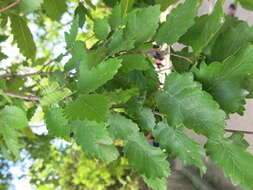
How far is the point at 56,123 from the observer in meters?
0.47

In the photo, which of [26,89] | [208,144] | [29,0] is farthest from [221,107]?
[26,89]

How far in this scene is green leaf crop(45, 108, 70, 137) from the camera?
46cm

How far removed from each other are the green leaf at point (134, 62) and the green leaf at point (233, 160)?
0.41 feet

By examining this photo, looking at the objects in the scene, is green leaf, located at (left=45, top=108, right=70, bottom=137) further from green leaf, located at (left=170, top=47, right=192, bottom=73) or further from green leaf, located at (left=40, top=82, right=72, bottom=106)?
green leaf, located at (left=170, top=47, right=192, bottom=73)

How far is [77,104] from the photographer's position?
39cm

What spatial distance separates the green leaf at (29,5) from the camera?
1.87ft

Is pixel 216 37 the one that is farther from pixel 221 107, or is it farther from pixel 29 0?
pixel 29 0

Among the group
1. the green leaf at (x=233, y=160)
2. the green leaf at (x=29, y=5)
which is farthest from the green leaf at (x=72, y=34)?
the green leaf at (x=233, y=160)

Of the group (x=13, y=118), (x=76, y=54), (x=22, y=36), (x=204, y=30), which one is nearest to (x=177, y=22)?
(x=204, y=30)

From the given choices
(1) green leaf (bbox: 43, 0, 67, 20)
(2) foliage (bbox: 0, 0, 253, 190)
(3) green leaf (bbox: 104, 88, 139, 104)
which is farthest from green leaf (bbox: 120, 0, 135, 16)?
(1) green leaf (bbox: 43, 0, 67, 20)

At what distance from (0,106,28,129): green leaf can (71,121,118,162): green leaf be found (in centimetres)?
10

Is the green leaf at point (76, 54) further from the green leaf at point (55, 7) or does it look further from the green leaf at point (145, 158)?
the green leaf at point (55, 7)

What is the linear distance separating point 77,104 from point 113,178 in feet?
5.57

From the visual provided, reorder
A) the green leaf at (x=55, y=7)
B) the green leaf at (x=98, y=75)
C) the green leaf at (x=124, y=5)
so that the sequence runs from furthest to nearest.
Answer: the green leaf at (x=55, y=7)
the green leaf at (x=124, y=5)
the green leaf at (x=98, y=75)
